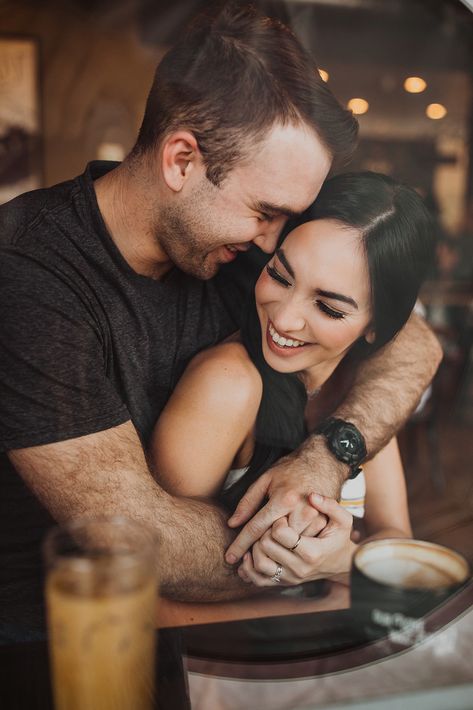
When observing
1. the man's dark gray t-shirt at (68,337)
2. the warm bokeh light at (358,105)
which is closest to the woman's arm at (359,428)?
the man's dark gray t-shirt at (68,337)

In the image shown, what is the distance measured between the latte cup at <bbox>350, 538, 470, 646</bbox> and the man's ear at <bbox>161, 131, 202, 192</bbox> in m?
0.63

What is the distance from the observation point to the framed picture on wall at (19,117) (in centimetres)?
83

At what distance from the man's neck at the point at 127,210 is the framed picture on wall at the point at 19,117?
0.09m

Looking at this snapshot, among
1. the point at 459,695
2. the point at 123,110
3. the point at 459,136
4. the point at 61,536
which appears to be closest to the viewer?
the point at 61,536

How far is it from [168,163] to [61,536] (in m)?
0.48

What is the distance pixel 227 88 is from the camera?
2.80 feet

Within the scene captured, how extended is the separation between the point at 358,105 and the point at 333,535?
632 mm

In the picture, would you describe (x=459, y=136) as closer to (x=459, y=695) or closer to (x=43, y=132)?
(x=43, y=132)

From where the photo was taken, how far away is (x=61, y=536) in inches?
30.1

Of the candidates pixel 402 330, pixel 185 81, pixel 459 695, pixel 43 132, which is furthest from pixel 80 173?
pixel 459 695

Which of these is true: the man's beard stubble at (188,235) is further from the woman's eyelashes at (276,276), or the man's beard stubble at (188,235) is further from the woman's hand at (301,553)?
the woman's hand at (301,553)

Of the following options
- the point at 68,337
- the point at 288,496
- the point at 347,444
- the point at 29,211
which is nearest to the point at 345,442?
the point at 347,444

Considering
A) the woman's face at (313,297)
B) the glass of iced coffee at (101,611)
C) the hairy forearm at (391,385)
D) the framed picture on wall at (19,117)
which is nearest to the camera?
the glass of iced coffee at (101,611)

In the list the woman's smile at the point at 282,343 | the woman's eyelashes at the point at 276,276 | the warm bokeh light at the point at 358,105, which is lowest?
the woman's smile at the point at 282,343
